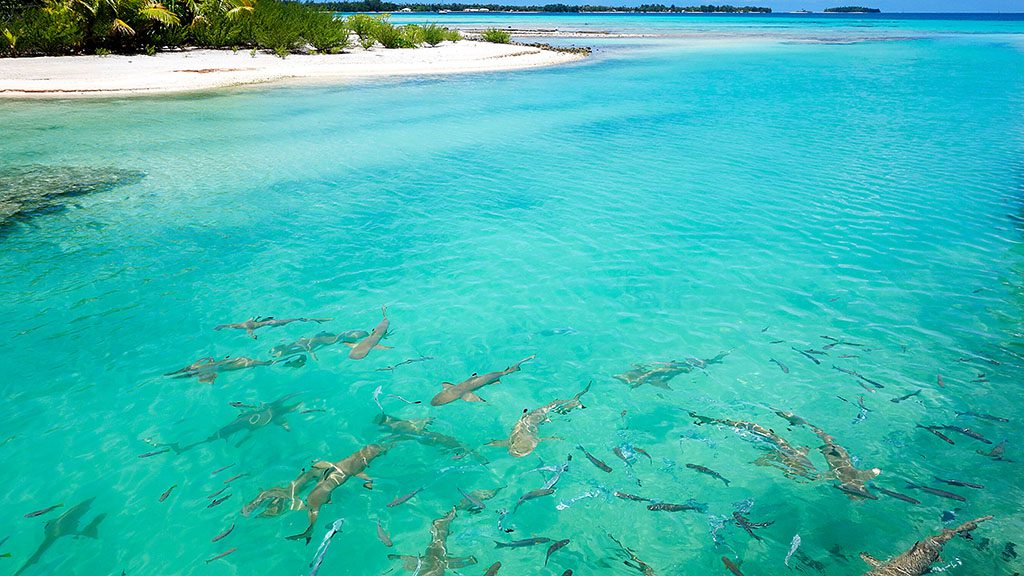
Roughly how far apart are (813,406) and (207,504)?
4.14 meters

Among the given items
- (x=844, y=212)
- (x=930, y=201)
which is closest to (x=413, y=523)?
(x=844, y=212)

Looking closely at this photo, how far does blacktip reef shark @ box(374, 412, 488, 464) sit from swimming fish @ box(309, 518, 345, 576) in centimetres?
79

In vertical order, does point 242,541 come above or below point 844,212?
below

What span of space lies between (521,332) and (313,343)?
74.2 inches

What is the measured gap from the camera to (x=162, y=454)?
376 centimetres

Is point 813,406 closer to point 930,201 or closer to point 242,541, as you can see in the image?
point 242,541

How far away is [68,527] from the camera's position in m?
3.21

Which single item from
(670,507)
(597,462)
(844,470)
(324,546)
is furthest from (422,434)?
(844,470)

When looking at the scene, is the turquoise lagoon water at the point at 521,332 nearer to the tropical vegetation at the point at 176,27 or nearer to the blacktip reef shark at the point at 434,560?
the blacktip reef shark at the point at 434,560

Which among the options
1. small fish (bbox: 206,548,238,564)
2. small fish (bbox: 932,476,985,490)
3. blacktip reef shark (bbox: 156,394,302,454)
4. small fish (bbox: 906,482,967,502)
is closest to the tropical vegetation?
blacktip reef shark (bbox: 156,394,302,454)

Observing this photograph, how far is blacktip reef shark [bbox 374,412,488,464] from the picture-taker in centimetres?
385

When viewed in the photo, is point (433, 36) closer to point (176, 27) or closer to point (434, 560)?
point (176, 27)

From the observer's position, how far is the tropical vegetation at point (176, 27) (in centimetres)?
1944

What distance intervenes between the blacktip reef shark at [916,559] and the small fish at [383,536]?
2.47 metres
